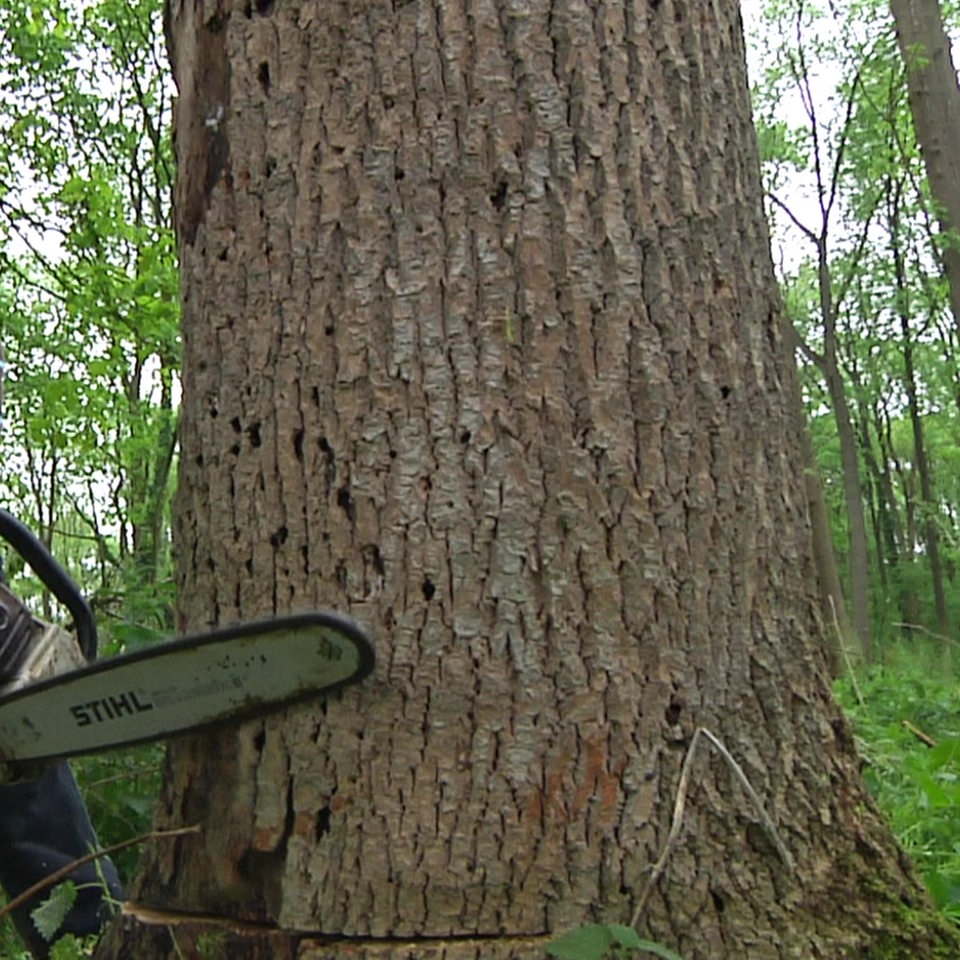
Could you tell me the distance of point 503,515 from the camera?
1.29 metres

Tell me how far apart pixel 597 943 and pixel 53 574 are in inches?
46.9

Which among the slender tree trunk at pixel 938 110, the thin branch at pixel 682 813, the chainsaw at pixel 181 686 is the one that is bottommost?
the thin branch at pixel 682 813

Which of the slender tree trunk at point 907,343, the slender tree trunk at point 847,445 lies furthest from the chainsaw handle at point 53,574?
the slender tree trunk at point 907,343

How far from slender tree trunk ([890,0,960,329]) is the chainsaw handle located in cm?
850

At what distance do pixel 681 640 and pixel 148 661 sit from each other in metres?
0.67

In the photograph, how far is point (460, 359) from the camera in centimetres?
132

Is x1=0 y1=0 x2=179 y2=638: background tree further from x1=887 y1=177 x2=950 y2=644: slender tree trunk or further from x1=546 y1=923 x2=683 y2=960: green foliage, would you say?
x1=887 y1=177 x2=950 y2=644: slender tree trunk

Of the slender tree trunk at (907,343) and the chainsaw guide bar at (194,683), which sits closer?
the chainsaw guide bar at (194,683)

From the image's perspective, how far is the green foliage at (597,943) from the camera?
3.89 ft

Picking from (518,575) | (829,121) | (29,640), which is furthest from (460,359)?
(829,121)

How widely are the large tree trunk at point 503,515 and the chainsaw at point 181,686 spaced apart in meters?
0.04

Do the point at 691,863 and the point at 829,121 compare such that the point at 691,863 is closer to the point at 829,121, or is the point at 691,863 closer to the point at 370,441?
the point at 370,441

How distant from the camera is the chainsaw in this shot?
1.29 m

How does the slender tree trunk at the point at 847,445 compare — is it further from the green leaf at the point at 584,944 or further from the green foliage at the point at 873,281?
the green leaf at the point at 584,944
